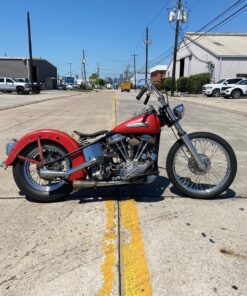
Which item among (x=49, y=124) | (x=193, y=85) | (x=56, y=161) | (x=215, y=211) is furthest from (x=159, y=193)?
(x=193, y=85)

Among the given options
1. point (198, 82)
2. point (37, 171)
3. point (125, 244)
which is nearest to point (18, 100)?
point (198, 82)

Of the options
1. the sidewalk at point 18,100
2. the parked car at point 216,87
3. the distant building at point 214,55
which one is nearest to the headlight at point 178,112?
the sidewalk at point 18,100

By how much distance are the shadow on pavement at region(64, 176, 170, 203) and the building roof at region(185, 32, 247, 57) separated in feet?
132

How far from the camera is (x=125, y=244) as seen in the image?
316 cm

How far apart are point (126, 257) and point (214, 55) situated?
42.6 metres

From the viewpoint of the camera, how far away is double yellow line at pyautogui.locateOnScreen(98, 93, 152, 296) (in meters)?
2.54

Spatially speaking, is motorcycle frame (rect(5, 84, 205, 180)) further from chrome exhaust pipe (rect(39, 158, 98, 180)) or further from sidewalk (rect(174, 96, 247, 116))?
sidewalk (rect(174, 96, 247, 116))

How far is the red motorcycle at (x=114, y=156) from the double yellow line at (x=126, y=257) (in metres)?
0.51

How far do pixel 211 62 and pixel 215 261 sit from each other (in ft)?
141

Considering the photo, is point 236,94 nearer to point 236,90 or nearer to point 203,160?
point 236,90

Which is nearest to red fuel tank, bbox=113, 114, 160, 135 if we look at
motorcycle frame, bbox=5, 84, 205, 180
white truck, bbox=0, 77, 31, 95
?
motorcycle frame, bbox=5, 84, 205, 180

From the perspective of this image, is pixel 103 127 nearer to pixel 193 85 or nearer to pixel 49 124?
pixel 49 124

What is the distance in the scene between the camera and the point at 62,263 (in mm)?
2855

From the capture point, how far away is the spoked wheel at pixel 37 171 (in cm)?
413
